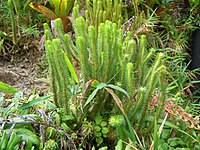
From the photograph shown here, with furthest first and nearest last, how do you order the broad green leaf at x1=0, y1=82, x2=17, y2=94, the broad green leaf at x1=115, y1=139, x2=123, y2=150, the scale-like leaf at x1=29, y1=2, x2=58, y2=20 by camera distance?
the scale-like leaf at x1=29, y1=2, x2=58, y2=20 → the broad green leaf at x1=0, y1=82, x2=17, y2=94 → the broad green leaf at x1=115, y1=139, x2=123, y2=150

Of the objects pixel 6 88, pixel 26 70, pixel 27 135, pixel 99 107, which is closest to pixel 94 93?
pixel 99 107

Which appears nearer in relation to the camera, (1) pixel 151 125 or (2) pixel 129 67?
(2) pixel 129 67

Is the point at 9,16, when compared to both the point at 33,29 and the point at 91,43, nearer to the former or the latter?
the point at 33,29

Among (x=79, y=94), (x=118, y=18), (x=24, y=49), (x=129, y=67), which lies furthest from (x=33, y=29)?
(x=129, y=67)

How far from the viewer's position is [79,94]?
1.54 meters

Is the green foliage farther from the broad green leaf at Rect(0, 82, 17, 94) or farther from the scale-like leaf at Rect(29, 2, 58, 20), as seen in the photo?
the broad green leaf at Rect(0, 82, 17, 94)

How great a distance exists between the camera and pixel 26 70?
2.27 metres

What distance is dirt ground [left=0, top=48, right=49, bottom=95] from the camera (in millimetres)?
2102

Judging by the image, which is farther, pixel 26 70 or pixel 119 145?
pixel 26 70

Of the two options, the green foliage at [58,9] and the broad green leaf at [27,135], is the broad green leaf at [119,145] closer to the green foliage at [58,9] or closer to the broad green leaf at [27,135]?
the broad green leaf at [27,135]

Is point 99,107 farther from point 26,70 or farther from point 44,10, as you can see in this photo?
point 44,10

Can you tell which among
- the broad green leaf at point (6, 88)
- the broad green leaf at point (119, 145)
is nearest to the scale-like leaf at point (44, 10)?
the broad green leaf at point (6, 88)

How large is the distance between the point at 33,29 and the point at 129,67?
4.08ft

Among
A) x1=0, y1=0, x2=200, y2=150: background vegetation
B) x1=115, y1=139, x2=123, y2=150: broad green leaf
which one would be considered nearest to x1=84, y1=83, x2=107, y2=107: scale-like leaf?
x1=0, y1=0, x2=200, y2=150: background vegetation
